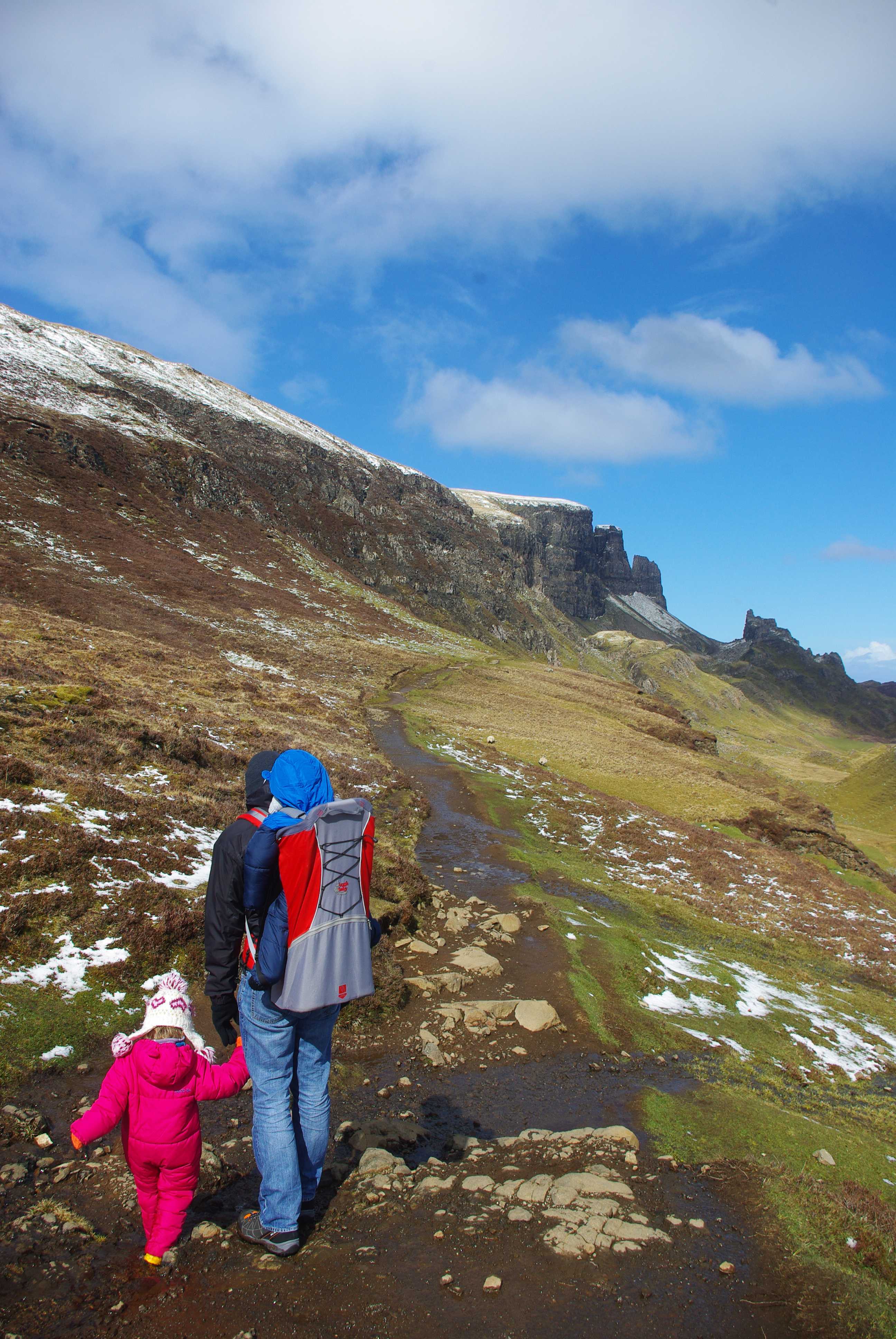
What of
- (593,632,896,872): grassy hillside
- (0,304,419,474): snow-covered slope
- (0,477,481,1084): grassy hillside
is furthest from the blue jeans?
(0,304,419,474): snow-covered slope

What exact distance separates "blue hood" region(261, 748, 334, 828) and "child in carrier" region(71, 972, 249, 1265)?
146cm

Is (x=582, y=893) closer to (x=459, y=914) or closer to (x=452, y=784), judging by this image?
(x=459, y=914)

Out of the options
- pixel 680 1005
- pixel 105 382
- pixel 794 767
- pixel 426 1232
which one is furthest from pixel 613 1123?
pixel 794 767

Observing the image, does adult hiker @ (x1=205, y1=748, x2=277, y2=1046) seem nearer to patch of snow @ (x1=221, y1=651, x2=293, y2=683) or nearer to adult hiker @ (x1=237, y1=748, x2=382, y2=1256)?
adult hiker @ (x1=237, y1=748, x2=382, y2=1256)

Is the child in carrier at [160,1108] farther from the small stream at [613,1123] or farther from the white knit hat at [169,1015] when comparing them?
the small stream at [613,1123]

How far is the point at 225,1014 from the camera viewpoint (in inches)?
206

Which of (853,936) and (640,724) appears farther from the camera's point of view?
(640,724)

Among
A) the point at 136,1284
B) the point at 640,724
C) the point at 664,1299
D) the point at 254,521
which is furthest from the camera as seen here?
the point at 254,521

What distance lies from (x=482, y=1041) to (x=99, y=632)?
34.9 m

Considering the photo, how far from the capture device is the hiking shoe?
4926 millimetres

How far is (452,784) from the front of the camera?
27.3 meters

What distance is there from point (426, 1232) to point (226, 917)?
302cm

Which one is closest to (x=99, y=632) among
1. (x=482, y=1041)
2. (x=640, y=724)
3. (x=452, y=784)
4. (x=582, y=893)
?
(x=452, y=784)

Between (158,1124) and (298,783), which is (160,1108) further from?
(298,783)
